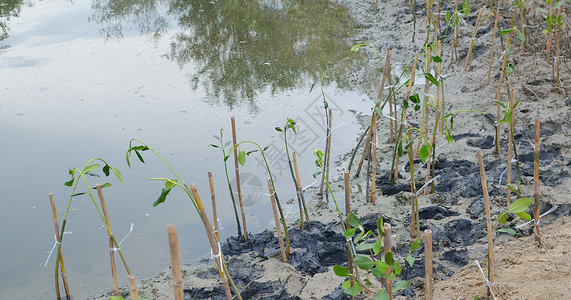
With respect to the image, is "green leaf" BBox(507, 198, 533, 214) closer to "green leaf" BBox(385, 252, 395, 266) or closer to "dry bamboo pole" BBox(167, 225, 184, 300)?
"green leaf" BBox(385, 252, 395, 266)

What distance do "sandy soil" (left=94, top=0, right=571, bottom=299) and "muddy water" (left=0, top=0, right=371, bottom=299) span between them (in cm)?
40

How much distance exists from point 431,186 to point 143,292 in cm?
164

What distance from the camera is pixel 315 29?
6.50 meters

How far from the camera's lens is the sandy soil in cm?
205

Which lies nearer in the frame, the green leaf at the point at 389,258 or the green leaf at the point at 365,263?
the green leaf at the point at 389,258

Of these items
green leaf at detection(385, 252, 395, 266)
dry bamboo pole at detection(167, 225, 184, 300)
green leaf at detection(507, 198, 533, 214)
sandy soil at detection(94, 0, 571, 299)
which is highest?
dry bamboo pole at detection(167, 225, 184, 300)

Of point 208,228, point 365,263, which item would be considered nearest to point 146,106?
point 208,228

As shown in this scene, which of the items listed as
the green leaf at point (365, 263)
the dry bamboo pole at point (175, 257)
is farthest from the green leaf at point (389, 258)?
the dry bamboo pole at point (175, 257)

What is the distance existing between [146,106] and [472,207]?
288 centimetres

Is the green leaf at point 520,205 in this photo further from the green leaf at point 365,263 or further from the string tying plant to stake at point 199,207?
the string tying plant to stake at point 199,207

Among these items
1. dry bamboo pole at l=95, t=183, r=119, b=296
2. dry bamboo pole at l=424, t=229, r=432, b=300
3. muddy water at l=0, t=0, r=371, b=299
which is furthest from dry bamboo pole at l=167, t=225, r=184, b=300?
muddy water at l=0, t=0, r=371, b=299

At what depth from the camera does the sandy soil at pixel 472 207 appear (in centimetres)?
205

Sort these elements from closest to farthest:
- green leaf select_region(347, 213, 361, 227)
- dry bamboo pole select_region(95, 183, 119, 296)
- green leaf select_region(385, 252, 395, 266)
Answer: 1. green leaf select_region(385, 252, 395, 266)
2. green leaf select_region(347, 213, 361, 227)
3. dry bamboo pole select_region(95, 183, 119, 296)

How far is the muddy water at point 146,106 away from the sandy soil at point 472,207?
40cm
